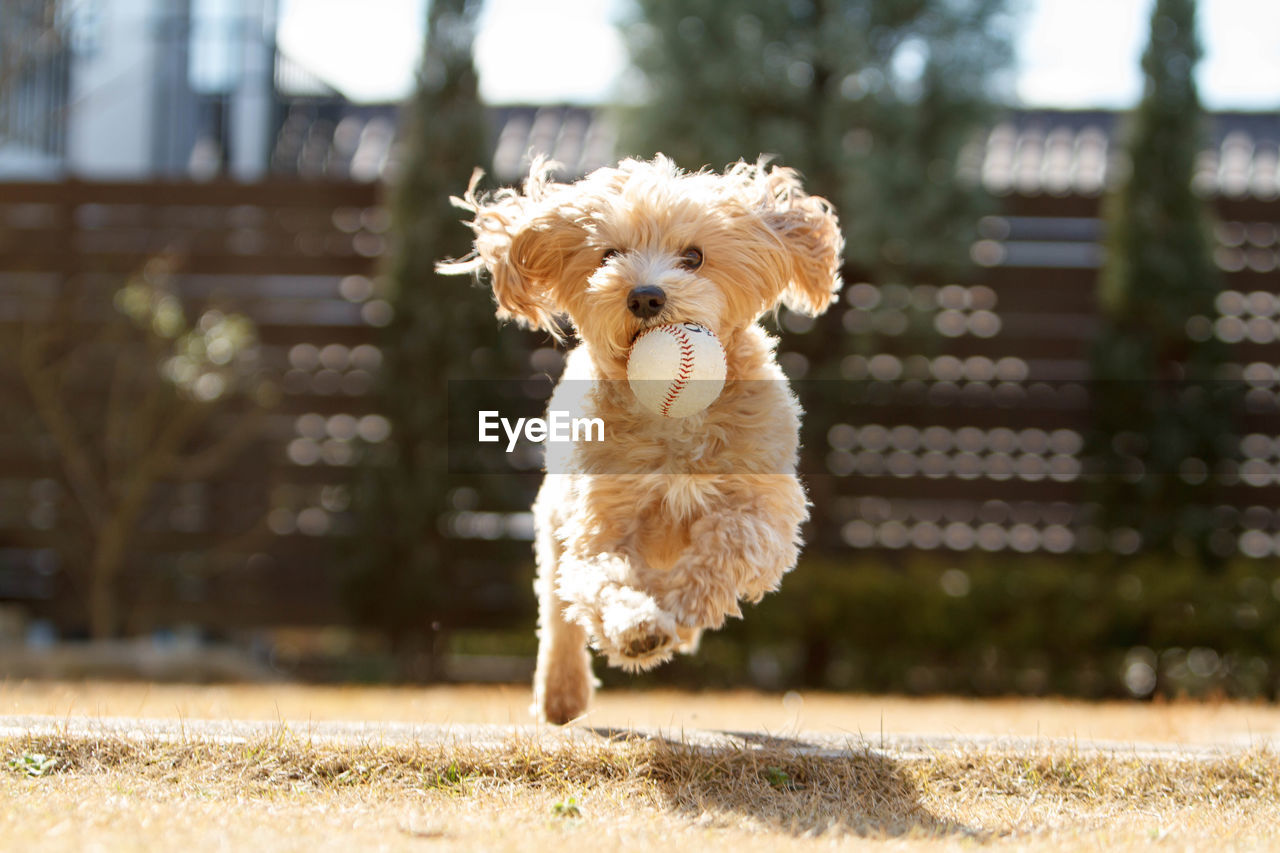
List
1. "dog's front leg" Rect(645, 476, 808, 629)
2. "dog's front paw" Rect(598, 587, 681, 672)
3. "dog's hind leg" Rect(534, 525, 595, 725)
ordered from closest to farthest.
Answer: "dog's front paw" Rect(598, 587, 681, 672)
"dog's front leg" Rect(645, 476, 808, 629)
"dog's hind leg" Rect(534, 525, 595, 725)

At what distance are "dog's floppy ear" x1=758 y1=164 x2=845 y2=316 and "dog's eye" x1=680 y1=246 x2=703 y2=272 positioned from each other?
0.29m

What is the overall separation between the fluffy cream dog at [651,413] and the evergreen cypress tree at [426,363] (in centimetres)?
435

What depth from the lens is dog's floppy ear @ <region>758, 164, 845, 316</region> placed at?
3.18m

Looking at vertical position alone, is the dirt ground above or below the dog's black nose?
below

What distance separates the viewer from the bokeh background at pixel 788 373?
23.7 ft

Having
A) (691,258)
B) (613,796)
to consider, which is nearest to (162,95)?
(691,258)

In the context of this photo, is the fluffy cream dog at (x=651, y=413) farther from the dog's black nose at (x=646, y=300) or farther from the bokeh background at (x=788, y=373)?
the bokeh background at (x=788, y=373)

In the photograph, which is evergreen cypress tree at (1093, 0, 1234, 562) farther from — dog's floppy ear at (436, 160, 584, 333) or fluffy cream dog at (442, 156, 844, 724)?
dog's floppy ear at (436, 160, 584, 333)

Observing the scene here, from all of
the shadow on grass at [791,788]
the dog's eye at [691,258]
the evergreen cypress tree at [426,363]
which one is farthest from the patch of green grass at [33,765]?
the evergreen cypress tree at [426,363]

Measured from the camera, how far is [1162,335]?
7.54 metres

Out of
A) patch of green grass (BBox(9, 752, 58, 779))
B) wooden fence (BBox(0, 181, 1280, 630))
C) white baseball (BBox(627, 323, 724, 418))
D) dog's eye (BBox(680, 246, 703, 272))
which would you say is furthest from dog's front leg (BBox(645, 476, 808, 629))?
wooden fence (BBox(0, 181, 1280, 630))

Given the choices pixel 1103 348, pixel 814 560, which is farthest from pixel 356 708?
pixel 1103 348

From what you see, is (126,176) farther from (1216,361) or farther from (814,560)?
(1216,361)

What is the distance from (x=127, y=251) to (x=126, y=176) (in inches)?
21.2
